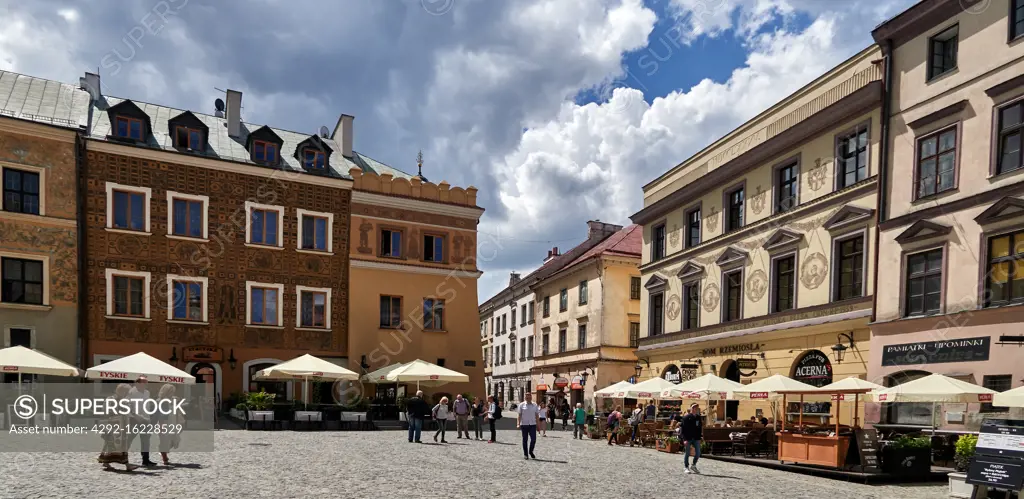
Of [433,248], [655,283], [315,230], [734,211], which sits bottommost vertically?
[734,211]

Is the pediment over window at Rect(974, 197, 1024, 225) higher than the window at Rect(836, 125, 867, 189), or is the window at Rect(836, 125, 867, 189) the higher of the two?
the window at Rect(836, 125, 867, 189)

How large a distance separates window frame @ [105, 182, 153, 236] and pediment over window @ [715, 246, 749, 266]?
72.5ft

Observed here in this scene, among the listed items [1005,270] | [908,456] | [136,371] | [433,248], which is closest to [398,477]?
[136,371]

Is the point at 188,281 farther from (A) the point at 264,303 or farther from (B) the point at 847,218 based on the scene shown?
(B) the point at 847,218

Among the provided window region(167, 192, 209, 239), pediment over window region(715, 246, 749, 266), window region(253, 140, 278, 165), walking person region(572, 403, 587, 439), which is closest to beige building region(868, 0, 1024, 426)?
pediment over window region(715, 246, 749, 266)

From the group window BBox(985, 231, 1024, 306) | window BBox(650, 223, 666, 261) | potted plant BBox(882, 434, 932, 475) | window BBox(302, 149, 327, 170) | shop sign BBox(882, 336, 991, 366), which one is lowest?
potted plant BBox(882, 434, 932, 475)

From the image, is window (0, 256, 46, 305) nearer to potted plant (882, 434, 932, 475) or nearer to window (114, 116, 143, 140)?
window (114, 116, 143, 140)

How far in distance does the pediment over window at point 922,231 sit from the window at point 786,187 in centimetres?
499

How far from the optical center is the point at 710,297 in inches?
1156

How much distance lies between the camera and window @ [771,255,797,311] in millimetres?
24812

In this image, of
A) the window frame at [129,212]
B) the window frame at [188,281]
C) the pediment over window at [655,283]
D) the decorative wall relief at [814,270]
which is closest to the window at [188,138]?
the window frame at [129,212]

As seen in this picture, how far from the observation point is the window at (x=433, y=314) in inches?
1350

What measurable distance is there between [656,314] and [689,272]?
4002 mm

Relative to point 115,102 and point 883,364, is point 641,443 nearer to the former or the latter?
point 883,364
